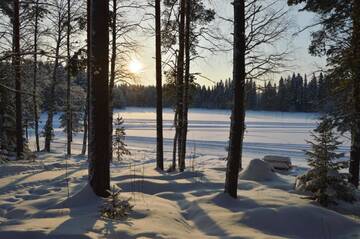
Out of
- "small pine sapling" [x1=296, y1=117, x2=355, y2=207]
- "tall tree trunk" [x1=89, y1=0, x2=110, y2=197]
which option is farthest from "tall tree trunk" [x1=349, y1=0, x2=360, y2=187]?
"tall tree trunk" [x1=89, y1=0, x2=110, y2=197]

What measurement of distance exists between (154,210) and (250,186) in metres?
5.04

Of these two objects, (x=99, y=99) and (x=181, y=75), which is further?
(x=181, y=75)

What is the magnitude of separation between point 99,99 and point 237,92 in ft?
10.2

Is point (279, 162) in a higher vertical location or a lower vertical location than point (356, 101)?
lower

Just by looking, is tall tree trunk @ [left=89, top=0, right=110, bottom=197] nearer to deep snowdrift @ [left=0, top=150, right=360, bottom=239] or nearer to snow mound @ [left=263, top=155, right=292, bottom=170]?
deep snowdrift @ [left=0, top=150, right=360, bottom=239]

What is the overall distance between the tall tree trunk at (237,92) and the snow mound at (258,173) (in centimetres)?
444

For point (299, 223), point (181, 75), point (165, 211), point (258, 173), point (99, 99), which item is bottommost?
point (258, 173)

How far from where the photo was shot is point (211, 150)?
36594 millimetres

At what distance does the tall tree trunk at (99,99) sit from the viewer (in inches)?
318

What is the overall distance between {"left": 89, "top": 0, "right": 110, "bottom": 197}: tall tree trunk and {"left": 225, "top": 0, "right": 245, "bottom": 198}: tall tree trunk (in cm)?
286

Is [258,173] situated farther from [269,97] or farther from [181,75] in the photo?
[269,97]

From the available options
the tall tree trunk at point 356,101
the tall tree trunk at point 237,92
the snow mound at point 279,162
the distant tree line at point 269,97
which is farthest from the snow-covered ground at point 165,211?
the distant tree line at point 269,97

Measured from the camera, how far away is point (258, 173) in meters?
13.7

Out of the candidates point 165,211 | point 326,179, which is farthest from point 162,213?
point 326,179
